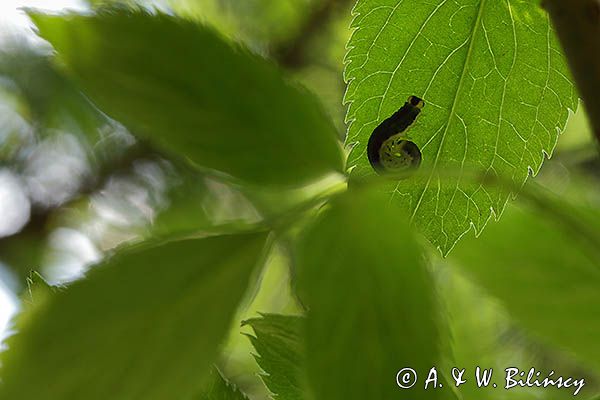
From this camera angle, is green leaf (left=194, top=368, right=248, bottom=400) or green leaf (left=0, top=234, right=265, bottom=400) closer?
green leaf (left=0, top=234, right=265, bottom=400)

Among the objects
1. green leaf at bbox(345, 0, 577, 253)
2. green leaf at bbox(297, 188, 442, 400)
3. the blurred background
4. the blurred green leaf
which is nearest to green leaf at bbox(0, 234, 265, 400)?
green leaf at bbox(297, 188, 442, 400)

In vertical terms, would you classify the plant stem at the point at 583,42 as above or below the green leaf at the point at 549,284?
above

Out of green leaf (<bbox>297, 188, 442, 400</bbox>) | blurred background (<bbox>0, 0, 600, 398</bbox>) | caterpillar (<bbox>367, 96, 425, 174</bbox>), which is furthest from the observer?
blurred background (<bbox>0, 0, 600, 398</bbox>)

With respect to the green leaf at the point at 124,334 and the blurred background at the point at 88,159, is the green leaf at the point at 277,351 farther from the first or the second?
the blurred background at the point at 88,159

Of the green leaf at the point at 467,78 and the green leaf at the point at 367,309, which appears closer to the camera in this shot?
the green leaf at the point at 367,309

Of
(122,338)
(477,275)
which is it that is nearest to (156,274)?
(122,338)

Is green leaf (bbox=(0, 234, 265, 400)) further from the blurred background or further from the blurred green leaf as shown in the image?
the blurred green leaf

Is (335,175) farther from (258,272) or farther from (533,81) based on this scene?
(533,81)

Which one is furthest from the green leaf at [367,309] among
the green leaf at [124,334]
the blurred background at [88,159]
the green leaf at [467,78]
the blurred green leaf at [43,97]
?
the blurred green leaf at [43,97]
